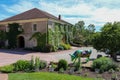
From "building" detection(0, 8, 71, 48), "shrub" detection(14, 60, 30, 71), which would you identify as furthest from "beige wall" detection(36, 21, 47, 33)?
"shrub" detection(14, 60, 30, 71)

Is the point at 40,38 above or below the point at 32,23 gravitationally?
below

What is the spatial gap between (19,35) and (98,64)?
25768 mm

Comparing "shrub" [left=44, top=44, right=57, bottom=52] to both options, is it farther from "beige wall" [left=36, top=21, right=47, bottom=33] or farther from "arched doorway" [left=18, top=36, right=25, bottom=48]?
"arched doorway" [left=18, top=36, right=25, bottom=48]

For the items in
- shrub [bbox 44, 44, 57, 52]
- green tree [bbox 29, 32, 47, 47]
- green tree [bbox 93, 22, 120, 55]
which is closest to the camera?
green tree [bbox 93, 22, 120, 55]

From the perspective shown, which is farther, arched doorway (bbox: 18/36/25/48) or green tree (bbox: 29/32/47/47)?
arched doorway (bbox: 18/36/25/48)

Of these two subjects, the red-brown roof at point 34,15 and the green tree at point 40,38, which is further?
the red-brown roof at point 34,15

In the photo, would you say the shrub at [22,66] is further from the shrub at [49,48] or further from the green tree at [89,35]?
the shrub at [49,48]

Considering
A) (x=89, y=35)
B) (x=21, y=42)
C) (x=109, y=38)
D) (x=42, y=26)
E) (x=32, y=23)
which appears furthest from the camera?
(x=89, y=35)

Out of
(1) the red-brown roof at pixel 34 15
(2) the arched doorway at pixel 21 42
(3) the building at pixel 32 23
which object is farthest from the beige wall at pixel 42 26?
(2) the arched doorway at pixel 21 42

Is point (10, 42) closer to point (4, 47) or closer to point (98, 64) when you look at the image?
point (4, 47)

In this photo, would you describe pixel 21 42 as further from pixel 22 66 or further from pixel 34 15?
pixel 22 66

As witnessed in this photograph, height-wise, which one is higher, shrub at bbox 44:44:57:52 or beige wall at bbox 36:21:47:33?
beige wall at bbox 36:21:47:33

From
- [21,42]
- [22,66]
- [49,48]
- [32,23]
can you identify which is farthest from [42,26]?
[22,66]

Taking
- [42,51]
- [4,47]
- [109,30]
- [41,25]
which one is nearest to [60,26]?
[41,25]
